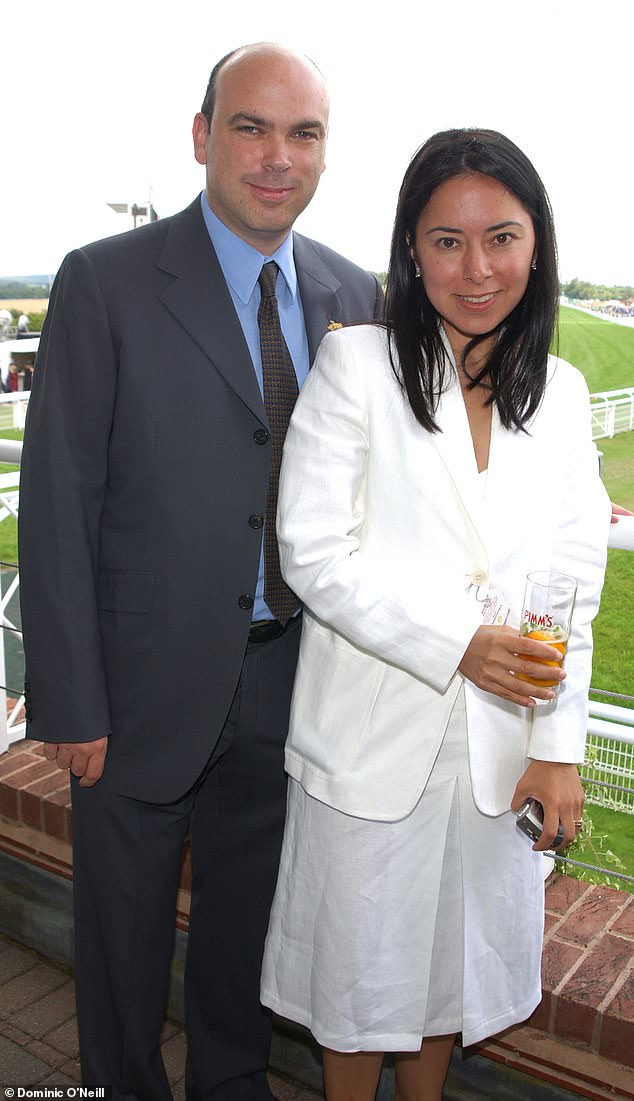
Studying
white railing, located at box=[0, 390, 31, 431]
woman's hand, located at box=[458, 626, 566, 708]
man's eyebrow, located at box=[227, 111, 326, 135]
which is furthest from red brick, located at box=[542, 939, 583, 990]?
white railing, located at box=[0, 390, 31, 431]

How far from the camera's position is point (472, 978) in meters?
1.24

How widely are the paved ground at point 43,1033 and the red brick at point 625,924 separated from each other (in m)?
0.63

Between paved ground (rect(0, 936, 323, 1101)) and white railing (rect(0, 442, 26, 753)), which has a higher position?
white railing (rect(0, 442, 26, 753))

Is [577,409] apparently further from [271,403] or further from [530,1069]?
[530,1069]

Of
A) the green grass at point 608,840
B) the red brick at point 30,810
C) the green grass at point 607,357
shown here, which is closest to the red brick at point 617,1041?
the red brick at point 30,810

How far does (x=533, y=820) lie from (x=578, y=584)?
31 centimetres

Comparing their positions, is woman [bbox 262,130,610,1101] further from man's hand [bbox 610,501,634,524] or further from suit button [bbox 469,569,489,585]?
man's hand [bbox 610,501,634,524]

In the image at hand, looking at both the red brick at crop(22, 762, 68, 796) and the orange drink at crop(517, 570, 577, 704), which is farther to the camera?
the red brick at crop(22, 762, 68, 796)

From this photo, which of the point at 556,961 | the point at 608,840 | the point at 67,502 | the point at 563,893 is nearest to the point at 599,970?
the point at 556,961

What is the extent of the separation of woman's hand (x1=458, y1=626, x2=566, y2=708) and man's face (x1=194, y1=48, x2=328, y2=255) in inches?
28.0

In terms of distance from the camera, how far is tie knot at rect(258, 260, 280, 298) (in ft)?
4.67

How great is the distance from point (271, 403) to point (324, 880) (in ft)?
2.21

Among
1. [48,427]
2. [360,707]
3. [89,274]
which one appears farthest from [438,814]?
[89,274]

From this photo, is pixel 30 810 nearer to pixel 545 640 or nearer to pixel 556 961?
pixel 556 961
